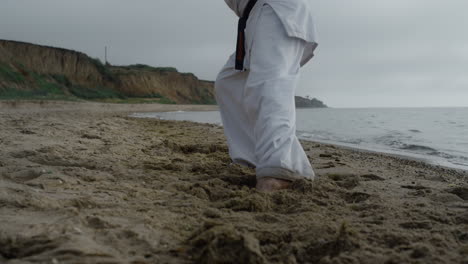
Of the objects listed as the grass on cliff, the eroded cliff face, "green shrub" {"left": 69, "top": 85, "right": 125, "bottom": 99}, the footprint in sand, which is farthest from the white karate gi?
"green shrub" {"left": 69, "top": 85, "right": 125, "bottom": 99}

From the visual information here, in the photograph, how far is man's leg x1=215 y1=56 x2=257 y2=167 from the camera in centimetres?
234

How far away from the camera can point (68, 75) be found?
30594mm

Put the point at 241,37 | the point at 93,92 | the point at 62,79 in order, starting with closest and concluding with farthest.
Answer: the point at 241,37
the point at 62,79
the point at 93,92

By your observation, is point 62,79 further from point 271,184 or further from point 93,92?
point 271,184

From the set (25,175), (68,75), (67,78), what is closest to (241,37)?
(25,175)

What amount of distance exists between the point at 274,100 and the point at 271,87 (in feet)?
0.26

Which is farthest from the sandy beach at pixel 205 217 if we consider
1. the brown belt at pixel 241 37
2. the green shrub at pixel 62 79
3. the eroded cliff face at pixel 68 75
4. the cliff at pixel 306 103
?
the cliff at pixel 306 103

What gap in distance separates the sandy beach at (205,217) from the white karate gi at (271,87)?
156 mm

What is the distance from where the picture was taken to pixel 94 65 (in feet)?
112

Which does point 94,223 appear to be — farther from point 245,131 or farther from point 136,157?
point 136,157

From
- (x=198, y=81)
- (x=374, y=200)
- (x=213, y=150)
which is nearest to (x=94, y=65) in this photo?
(x=198, y=81)

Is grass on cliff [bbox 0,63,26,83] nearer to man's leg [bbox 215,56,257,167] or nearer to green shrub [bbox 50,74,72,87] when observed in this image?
green shrub [bbox 50,74,72,87]

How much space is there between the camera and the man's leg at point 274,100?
185 cm

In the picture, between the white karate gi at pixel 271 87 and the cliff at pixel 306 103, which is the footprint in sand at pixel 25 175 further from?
the cliff at pixel 306 103
